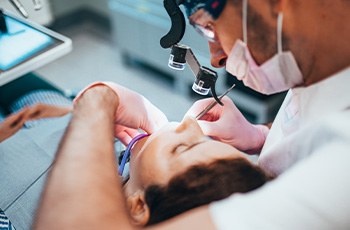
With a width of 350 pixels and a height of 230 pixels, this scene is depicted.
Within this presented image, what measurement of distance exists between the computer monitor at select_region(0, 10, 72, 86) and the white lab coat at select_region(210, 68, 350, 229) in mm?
863

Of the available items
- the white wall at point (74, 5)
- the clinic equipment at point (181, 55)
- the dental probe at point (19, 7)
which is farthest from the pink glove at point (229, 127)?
the white wall at point (74, 5)

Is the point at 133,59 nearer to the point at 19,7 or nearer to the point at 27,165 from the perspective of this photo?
the point at 19,7

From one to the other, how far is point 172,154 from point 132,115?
220mm

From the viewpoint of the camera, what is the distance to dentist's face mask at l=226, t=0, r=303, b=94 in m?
0.79

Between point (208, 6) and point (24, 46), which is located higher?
point (208, 6)

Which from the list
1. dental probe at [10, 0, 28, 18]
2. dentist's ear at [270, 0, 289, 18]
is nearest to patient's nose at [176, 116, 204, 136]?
dentist's ear at [270, 0, 289, 18]

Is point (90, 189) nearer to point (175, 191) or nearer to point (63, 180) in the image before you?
point (63, 180)

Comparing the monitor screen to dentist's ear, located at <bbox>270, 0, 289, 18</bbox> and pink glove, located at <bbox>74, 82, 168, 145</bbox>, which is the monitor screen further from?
dentist's ear, located at <bbox>270, 0, 289, 18</bbox>

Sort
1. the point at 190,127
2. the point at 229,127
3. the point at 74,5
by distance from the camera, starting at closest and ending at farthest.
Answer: the point at 190,127 → the point at 229,127 → the point at 74,5

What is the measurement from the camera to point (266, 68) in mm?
834

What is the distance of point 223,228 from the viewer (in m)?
0.62

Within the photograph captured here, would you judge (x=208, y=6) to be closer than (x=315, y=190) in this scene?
No

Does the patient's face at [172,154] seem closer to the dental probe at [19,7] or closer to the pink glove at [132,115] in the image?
the pink glove at [132,115]

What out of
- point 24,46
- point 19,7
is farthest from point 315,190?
point 19,7
